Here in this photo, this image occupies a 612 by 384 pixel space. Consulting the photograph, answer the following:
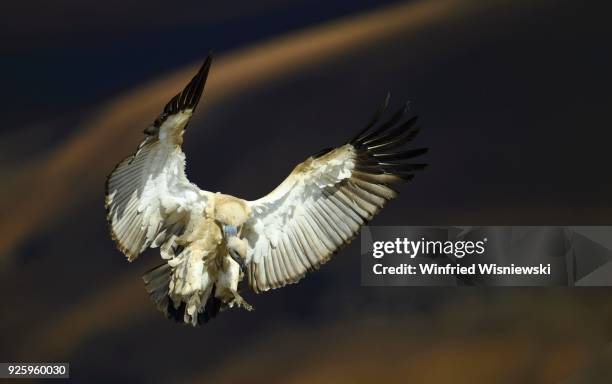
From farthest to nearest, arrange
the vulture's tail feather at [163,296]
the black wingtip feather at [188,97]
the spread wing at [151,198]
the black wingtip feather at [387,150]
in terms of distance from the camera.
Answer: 1. the black wingtip feather at [387,150]
2. the vulture's tail feather at [163,296]
3. the spread wing at [151,198]
4. the black wingtip feather at [188,97]

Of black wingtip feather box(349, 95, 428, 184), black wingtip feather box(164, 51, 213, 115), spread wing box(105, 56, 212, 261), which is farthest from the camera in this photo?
black wingtip feather box(349, 95, 428, 184)

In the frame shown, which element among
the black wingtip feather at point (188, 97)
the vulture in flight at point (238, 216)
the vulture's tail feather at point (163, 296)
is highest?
the black wingtip feather at point (188, 97)

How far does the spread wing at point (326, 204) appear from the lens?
13.4ft

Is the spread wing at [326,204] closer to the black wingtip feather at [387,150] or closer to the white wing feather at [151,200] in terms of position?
the black wingtip feather at [387,150]

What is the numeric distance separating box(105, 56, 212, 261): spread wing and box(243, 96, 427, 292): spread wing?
0.93 feet

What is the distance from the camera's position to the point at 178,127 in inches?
144

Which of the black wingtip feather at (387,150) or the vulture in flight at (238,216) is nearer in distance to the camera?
the vulture in flight at (238,216)

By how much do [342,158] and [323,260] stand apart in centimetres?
42

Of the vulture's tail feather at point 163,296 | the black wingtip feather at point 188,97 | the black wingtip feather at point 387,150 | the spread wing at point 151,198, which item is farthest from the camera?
the black wingtip feather at point 387,150

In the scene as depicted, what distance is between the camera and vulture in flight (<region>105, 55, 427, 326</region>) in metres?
3.92

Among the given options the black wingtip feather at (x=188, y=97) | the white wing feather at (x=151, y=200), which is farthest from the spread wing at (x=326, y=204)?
the black wingtip feather at (x=188, y=97)

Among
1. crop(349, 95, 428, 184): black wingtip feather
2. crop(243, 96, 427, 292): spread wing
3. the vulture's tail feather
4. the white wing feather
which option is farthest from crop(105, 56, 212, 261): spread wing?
crop(349, 95, 428, 184): black wingtip feather

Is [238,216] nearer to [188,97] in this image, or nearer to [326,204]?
[326,204]

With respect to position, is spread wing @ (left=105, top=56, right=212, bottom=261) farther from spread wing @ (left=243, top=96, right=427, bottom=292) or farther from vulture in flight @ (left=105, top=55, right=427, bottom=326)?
spread wing @ (left=243, top=96, right=427, bottom=292)
